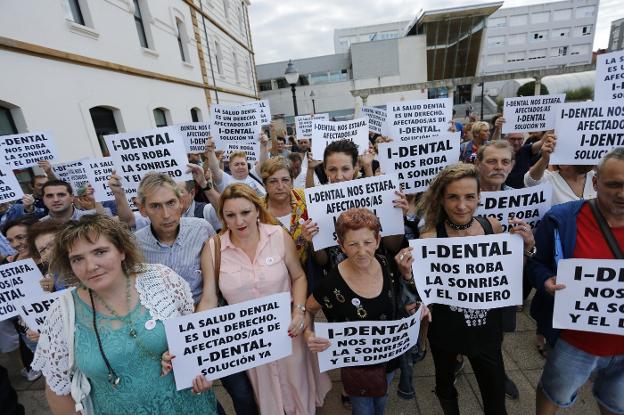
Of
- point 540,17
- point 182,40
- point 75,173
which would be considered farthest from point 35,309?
point 540,17

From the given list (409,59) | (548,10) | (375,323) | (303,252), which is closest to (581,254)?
(375,323)

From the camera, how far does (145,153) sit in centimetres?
347

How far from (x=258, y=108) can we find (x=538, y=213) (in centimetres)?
369

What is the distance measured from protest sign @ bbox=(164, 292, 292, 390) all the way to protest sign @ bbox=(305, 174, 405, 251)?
63 centimetres

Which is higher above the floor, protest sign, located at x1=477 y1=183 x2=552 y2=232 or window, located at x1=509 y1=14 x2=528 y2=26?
window, located at x1=509 y1=14 x2=528 y2=26

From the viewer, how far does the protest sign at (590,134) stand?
277cm

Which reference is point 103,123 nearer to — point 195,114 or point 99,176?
point 99,176

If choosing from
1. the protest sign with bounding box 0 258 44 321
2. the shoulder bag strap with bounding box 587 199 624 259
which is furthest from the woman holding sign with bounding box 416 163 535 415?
the protest sign with bounding box 0 258 44 321

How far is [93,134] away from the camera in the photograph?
7223mm

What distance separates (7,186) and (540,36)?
72.6 meters

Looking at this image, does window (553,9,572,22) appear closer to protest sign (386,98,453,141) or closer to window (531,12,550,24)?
window (531,12,550,24)

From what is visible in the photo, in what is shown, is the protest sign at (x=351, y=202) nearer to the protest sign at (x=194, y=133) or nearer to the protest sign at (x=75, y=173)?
the protest sign at (x=194, y=133)

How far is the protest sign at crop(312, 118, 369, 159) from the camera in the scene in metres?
4.14

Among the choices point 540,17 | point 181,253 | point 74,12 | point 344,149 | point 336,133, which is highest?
point 540,17
